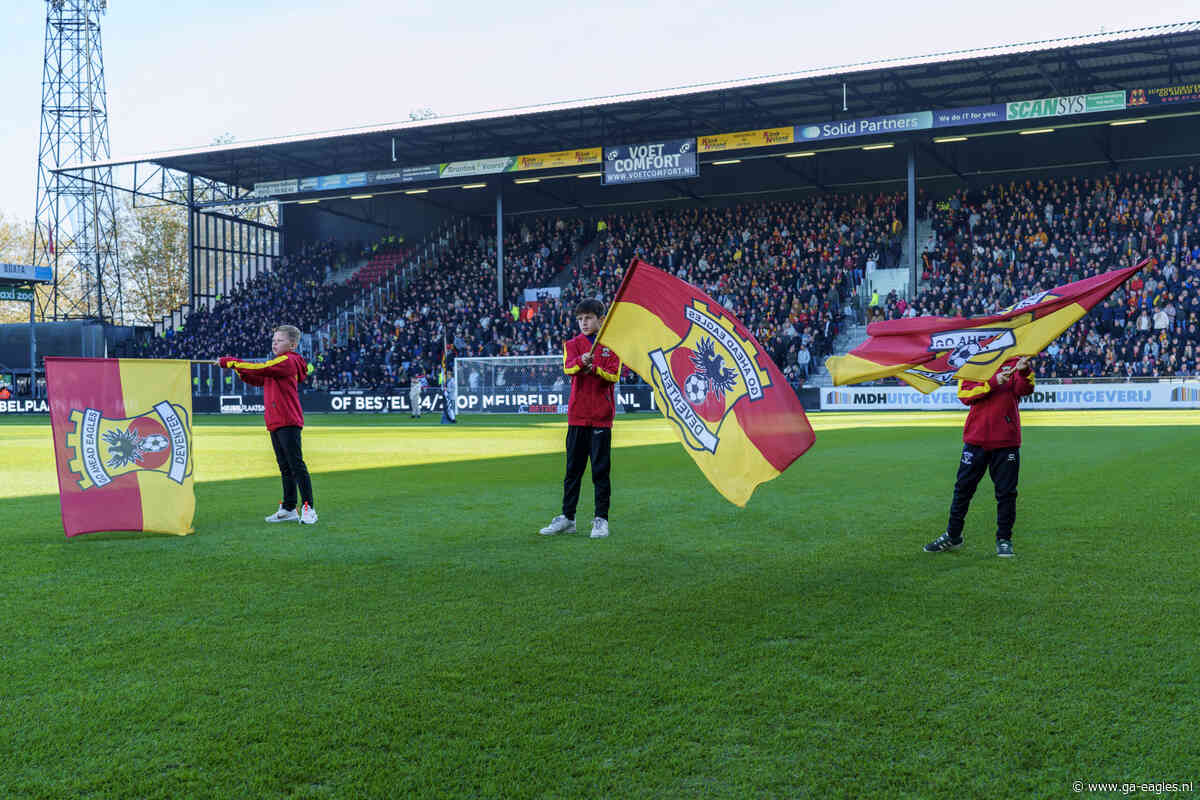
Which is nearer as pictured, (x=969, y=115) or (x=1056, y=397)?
(x=1056, y=397)

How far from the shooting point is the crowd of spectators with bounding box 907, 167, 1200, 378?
110 ft

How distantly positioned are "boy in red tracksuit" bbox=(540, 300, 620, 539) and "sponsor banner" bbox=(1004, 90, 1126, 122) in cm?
A: 3228

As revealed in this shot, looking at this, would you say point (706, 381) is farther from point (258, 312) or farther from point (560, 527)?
point (258, 312)

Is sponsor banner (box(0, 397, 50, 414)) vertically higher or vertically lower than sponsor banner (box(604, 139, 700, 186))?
lower

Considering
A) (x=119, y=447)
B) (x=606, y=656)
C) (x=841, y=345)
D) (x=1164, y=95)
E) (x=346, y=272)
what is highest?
(x=1164, y=95)

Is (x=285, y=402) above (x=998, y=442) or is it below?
above

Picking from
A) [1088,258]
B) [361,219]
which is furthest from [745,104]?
[361,219]

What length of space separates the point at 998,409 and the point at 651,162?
34.0m

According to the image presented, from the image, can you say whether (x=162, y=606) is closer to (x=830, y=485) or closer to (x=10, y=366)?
(x=830, y=485)

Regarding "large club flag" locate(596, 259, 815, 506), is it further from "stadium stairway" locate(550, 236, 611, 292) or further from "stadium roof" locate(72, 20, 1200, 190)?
"stadium stairway" locate(550, 236, 611, 292)

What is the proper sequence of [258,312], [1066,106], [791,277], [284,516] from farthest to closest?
[258,312] → [791,277] → [1066,106] → [284,516]

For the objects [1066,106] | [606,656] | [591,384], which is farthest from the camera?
[1066,106]

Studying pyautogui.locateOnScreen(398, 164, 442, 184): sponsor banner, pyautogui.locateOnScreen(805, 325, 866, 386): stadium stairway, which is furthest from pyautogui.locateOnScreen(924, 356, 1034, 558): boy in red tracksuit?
pyautogui.locateOnScreen(398, 164, 442, 184): sponsor banner

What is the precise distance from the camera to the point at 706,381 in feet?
24.6
